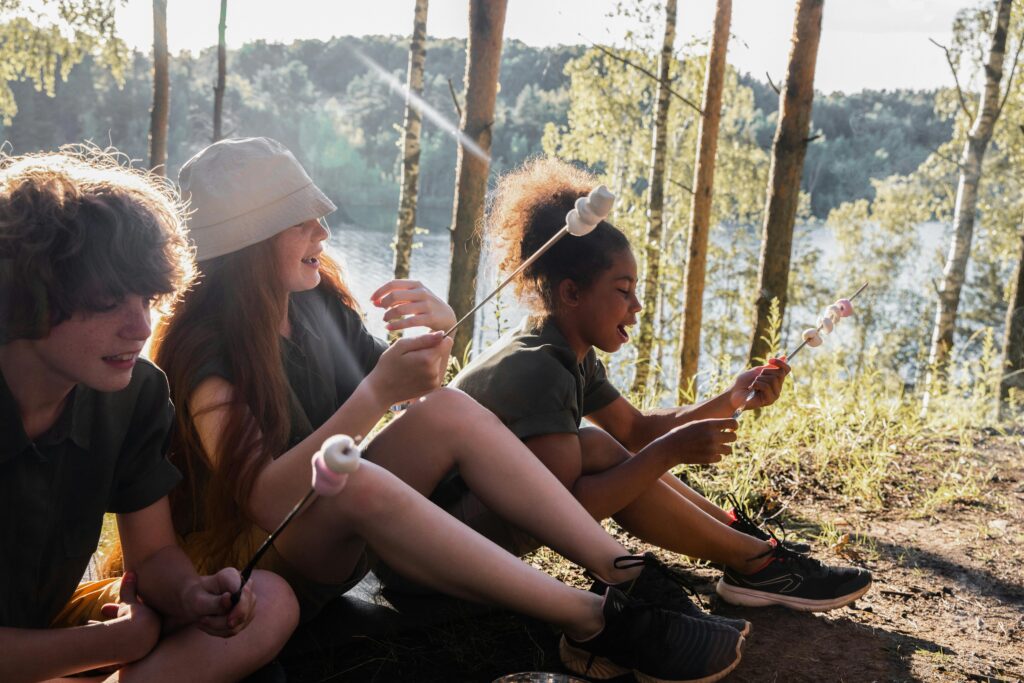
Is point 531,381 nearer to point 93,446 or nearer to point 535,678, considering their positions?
point 535,678

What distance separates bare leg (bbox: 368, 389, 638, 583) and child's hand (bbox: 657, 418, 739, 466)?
11.6 inches

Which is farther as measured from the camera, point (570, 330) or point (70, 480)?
point (570, 330)

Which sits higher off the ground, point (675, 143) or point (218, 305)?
point (675, 143)

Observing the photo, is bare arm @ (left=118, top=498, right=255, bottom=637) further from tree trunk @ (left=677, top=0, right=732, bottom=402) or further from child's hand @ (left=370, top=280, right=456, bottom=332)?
tree trunk @ (left=677, top=0, right=732, bottom=402)

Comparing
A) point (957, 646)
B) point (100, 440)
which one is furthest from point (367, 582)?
point (957, 646)

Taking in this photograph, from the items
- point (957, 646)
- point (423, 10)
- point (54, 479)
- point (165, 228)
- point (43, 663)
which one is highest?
point (423, 10)

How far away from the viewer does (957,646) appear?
→ 2293mm

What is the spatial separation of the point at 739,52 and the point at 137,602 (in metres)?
9.86

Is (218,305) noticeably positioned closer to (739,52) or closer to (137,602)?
(137,602)

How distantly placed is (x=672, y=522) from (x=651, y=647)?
0.47 meters

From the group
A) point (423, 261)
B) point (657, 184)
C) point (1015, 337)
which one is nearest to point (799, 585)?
point (1015, 337)

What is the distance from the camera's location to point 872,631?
2324 mm

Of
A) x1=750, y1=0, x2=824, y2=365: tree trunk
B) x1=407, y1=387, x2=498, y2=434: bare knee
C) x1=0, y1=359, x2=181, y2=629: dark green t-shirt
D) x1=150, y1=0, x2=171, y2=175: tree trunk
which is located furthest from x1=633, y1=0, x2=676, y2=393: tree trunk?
x1=0, y1=359, x2=181, y2=629: dark green t-shirt

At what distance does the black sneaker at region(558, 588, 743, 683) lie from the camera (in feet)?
6.12
